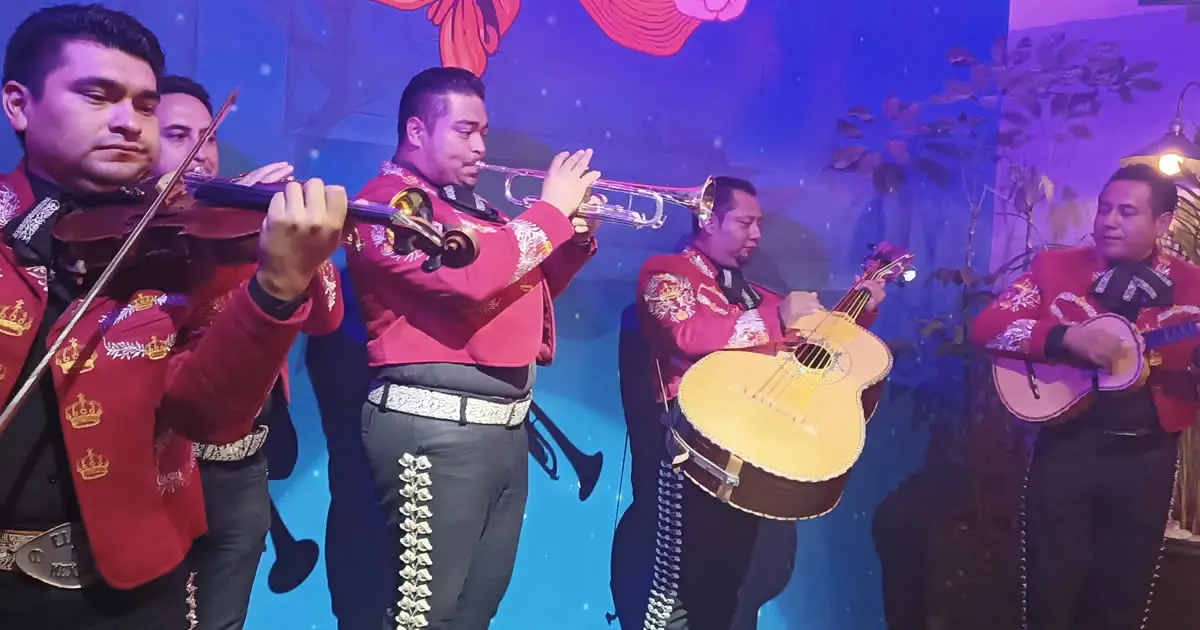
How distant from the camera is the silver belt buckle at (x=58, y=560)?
1112mm

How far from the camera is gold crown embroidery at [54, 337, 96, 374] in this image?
110cm

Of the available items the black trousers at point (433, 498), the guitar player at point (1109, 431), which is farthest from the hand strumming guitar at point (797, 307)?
the black trousers at point (433, 498)

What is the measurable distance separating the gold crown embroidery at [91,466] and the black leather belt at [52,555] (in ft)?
0.29

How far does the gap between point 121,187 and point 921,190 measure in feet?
9.03

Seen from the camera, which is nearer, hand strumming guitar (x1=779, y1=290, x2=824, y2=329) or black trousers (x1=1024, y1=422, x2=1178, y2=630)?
hand strumming guitar (x1=779, y1=290, x2=824, y2=329)

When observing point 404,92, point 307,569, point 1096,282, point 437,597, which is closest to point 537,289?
point 404,92

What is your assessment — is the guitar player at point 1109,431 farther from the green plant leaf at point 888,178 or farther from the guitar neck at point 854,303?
the green plant leaf at point 888,178

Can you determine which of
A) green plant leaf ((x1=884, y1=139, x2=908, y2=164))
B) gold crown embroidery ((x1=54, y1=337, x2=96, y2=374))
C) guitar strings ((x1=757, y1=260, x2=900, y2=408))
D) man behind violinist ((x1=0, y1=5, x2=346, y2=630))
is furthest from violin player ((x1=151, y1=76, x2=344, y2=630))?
green plant leaf ((x1=884, y1=139, x2=908, y2=164))

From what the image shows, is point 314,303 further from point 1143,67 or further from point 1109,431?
point 1143,67

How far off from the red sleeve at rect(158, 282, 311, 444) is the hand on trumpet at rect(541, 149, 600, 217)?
0.94 m

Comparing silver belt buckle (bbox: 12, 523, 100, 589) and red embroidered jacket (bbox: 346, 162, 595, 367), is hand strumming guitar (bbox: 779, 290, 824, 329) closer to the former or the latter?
red embroidered jacket (bbox: 346, 162, 595, 367)

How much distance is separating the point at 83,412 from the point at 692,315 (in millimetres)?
1597

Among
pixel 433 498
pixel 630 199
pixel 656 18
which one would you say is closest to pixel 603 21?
pixel 656 18

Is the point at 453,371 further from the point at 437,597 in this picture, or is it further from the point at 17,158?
the point at 17,158
